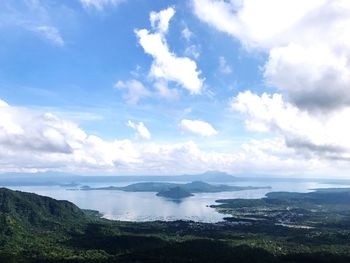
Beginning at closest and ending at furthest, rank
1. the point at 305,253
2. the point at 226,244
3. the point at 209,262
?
the point at 209,262, the point at 305,253, the point at 226,244

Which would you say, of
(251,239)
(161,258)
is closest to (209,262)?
(161,258)

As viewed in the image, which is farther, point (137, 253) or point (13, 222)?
point (13, 222)

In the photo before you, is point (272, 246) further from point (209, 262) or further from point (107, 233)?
point (107, 233)

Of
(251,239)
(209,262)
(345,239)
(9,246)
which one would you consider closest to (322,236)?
(345,239)

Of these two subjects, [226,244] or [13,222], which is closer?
[226,244]

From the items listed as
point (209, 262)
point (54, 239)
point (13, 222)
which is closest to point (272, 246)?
point (209, 262)

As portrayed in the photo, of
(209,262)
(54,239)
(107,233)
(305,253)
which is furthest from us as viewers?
(107,233)

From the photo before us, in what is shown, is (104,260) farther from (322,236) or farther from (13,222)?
(322,236)

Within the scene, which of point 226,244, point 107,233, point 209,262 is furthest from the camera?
point 107,233

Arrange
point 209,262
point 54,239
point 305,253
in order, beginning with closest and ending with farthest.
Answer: point 209,262
point 305,253
point 54,239
